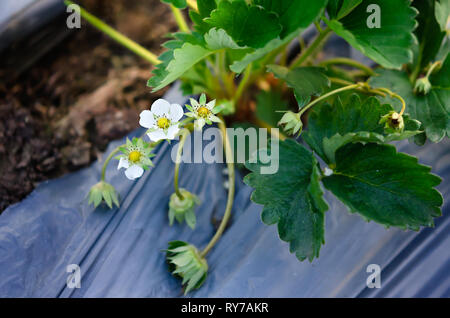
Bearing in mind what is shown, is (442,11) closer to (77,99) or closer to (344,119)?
(344,119)

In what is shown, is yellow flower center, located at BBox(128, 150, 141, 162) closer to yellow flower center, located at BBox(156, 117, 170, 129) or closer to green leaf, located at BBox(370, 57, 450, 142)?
yellow flower center, located at BBox(156, 117, 170, 129)

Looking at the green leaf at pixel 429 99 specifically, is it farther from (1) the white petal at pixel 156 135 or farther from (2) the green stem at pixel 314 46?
A: (1) the white petal at pixel 156 135

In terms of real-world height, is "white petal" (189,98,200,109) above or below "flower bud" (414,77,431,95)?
above

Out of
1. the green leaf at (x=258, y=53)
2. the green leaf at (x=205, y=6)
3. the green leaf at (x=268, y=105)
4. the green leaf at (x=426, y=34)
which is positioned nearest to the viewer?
the green leaf at (x=258, y=53)

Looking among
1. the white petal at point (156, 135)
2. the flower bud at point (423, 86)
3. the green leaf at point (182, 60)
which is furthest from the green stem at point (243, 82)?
the flower bud at point (423, 86)

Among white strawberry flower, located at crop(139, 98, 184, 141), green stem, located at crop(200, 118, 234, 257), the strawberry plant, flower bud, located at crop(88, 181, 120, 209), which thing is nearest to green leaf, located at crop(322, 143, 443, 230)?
the strawberry plant

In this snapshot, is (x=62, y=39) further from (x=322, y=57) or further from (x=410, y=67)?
(x=410, y=67)

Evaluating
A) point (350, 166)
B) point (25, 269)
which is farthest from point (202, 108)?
point (25, 269)

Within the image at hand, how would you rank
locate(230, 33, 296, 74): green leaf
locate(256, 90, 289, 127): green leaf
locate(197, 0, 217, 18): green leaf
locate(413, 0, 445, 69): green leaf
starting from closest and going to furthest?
locate(230, 33, 296, 74): green leaf < locate(197, 0, 217, 18): green leaf < locate(413, 0, 445, 69): green leaf < locate(256, 90, 289, 127): green leaf
